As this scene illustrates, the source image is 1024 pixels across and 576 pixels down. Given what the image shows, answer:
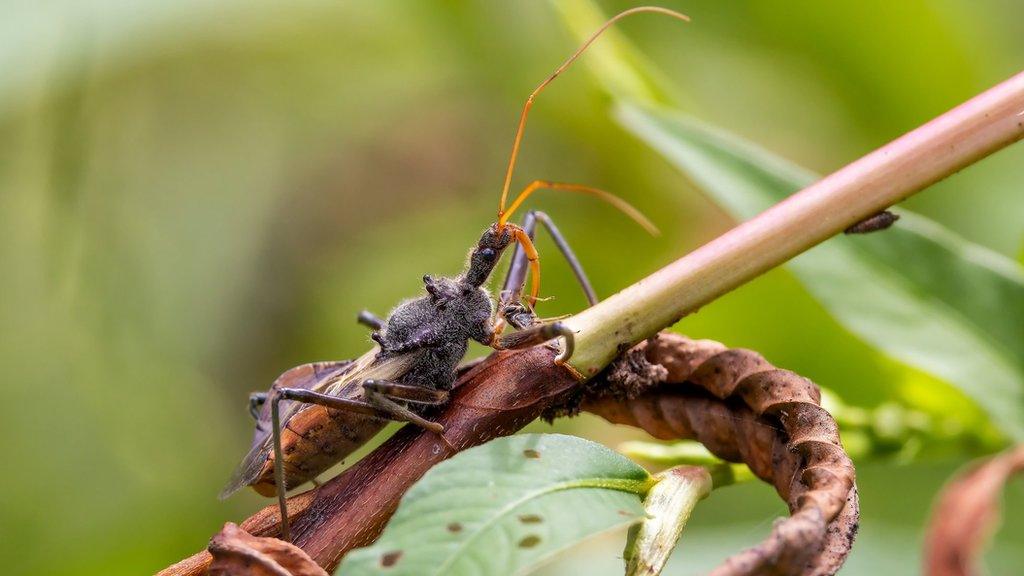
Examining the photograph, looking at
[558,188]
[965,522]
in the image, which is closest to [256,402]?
[558,188]

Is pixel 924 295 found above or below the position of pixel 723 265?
below

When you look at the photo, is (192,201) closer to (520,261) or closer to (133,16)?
(133,16)

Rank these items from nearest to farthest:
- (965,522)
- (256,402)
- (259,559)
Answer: (965,522) < (259,559) < (256,402)

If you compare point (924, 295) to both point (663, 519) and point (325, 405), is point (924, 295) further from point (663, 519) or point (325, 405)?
point (325, 405)

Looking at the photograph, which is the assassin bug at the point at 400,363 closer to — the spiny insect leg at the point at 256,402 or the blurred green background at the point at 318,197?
the spiny insect leg at the point at 256,402

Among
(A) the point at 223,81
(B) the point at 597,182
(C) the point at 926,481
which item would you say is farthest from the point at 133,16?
(C) the point at 926,481

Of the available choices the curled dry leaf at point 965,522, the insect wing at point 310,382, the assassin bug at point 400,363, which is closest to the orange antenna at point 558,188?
the assassin bug at point 400,363

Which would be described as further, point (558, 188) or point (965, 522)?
point (558, 188)

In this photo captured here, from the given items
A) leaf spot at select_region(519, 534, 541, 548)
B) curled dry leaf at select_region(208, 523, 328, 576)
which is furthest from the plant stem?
curled dry leaf at select_region(208, 523, 328, 576)
